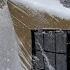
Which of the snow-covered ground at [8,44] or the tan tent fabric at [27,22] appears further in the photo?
the snow-covered ground at [8,44]

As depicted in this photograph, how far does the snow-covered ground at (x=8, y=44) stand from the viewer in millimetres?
7133

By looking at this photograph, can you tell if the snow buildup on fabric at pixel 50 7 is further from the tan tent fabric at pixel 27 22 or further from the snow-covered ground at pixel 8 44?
the snow-covered ground at pixel 8 44

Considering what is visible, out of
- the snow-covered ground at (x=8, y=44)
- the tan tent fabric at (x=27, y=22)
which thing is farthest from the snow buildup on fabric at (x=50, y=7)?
the snow-covered ground at (x=8, y=44)

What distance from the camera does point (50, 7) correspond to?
6855 millimetres

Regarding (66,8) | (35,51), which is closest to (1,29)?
(35,51)

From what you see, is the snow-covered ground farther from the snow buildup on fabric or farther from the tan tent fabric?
the snow buildup on fabric

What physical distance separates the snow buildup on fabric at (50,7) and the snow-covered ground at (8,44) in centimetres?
28

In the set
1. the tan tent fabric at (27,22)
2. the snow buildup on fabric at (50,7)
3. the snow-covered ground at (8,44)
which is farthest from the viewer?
the snow-covered ground at (8,44)

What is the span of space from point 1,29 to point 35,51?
55 cm

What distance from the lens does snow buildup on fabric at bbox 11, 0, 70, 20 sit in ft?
22.1

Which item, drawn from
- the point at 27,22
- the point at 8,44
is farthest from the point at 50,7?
the point at 8,44

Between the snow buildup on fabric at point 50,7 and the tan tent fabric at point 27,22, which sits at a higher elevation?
the snow buildup on fabric at point 50,7

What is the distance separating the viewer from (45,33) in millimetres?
6953

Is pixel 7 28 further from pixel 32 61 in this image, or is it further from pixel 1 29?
pixel 32 61
